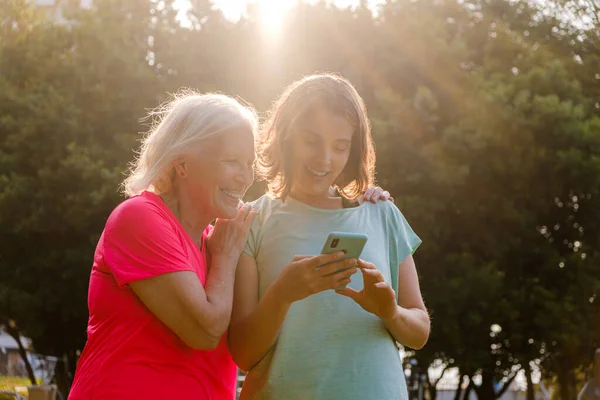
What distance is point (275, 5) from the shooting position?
18.4 meters

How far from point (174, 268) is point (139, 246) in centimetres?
12

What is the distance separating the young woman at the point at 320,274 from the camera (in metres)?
2.79

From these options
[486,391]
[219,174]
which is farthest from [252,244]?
[486,391]

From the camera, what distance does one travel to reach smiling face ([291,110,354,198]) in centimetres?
302

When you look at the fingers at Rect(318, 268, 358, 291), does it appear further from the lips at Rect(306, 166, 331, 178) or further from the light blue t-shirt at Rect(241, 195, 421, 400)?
the lips at Rect(306, 166, 331, 178)

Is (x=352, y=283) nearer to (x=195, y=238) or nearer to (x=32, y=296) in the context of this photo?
(x=195, y=238)

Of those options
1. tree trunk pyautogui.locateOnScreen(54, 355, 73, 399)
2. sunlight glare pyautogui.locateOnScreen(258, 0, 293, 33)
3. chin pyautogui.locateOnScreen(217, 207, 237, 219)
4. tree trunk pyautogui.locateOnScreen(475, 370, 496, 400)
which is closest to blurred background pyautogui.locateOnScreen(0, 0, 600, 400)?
sunlight glare pyautogui.locateOnScreen(258, 0, 293, 33)

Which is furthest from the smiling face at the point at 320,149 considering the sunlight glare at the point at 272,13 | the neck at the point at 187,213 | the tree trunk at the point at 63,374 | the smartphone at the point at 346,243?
the tree trunk at the point at 63,374

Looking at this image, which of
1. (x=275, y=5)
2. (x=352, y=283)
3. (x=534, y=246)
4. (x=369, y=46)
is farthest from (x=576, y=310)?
(x=352, y=283)

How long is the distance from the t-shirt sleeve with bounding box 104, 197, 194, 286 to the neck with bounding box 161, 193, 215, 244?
0.17m

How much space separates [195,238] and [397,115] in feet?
46.0

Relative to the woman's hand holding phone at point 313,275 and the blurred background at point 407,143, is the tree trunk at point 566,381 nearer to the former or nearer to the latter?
the blurred background at point 407,143

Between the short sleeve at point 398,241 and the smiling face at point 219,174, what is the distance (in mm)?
544

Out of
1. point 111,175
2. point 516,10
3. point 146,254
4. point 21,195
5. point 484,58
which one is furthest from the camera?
point 516,10
